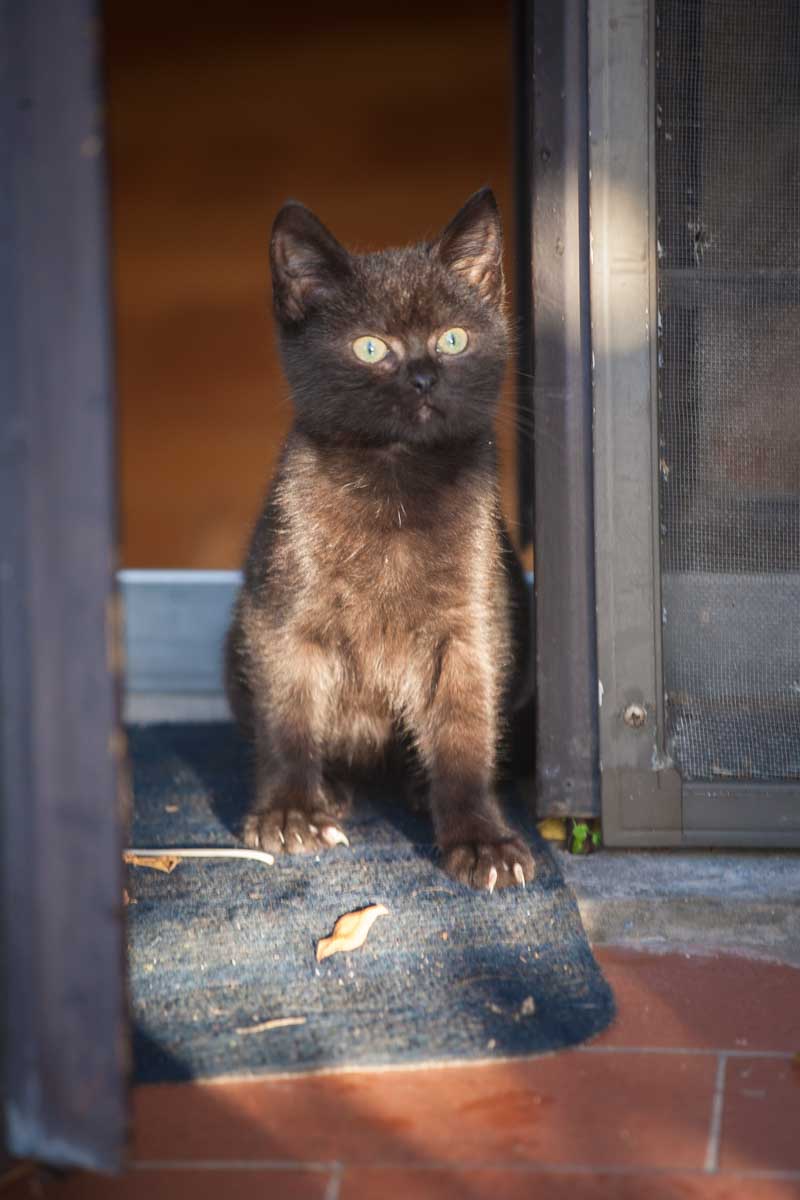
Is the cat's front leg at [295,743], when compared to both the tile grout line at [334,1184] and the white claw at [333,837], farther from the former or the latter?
the tile grout line at [334,1184]

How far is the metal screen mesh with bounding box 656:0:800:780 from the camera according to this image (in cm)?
217

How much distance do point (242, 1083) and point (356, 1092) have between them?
0.15 meters

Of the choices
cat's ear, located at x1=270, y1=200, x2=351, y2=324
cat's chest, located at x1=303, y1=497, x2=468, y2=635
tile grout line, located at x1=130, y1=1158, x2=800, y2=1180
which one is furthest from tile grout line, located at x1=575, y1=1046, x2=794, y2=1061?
cat's ear, located at x1=270, y1=200, x2=351, y2=324

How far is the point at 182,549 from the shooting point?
5.99 metres

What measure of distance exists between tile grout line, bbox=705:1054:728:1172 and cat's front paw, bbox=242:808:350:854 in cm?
95

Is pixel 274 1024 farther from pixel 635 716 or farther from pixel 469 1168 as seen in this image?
pixel 635 716

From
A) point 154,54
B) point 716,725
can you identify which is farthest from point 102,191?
point 154,54

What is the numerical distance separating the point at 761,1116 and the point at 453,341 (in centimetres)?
143

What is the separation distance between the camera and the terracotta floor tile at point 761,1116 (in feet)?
4.54

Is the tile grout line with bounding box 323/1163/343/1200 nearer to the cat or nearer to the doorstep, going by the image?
the doorstep

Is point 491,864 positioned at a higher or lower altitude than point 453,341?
lower

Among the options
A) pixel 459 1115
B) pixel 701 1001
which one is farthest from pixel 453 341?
pixel 459 1115

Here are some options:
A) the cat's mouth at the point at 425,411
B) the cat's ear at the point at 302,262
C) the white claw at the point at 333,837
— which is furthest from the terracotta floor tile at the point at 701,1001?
the cat's ear at the point at 302,262

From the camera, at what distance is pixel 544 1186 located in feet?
4.37
